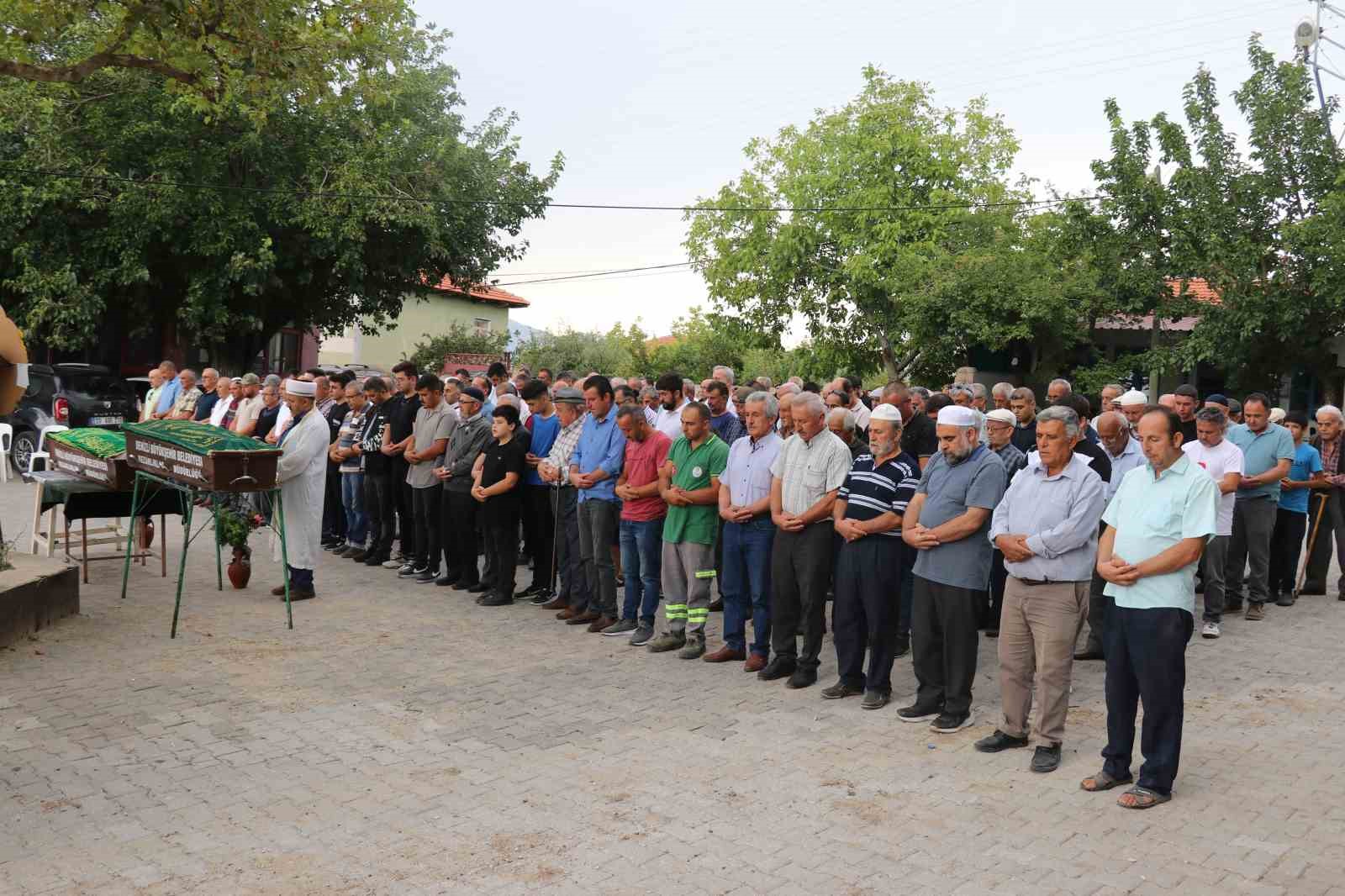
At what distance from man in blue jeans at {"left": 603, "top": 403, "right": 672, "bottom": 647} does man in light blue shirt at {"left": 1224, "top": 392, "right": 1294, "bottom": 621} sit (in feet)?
16.6

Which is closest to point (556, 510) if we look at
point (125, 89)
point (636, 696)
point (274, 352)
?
point (636, 696)

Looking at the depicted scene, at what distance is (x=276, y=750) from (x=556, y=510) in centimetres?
406

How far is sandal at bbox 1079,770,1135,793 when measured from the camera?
5688mm

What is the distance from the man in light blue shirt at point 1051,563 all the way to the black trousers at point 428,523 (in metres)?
6.40

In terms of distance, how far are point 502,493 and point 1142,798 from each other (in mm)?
6161

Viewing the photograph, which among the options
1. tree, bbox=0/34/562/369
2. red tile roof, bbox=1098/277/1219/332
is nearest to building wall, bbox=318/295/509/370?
tree, bbox=0/34/562/369

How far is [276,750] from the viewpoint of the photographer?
6.19 meters

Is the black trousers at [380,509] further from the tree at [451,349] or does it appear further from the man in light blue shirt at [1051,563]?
the tree at [451,349]

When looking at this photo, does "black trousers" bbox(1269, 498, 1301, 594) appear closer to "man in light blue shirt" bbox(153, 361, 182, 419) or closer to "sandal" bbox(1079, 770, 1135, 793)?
"sandal" bbox(1079, 770, 1135, 793)

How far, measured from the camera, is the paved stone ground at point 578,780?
4.74 m

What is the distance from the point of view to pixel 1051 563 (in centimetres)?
604

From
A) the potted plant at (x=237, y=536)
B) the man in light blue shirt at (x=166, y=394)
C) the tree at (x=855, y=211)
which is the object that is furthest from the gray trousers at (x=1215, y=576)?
the tree at (x=855, y=211)

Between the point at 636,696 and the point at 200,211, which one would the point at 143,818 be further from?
the point at 200,211

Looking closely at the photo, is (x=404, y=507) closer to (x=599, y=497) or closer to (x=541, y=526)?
(x=541, y=526)
